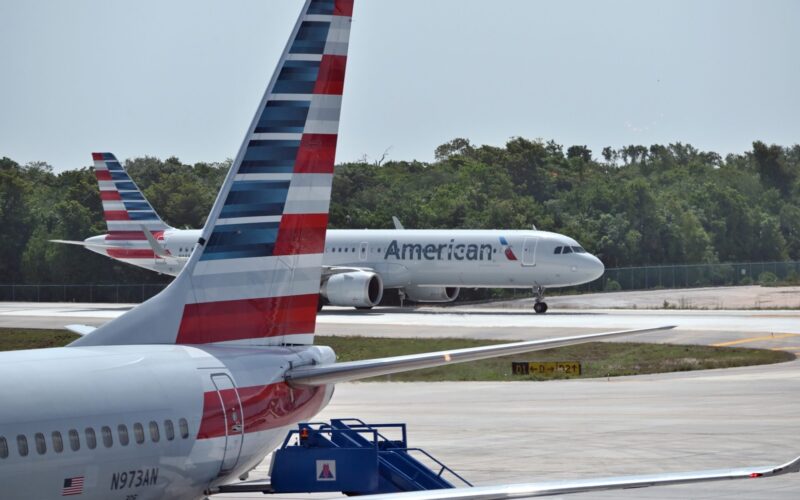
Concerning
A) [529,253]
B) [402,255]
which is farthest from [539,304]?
[402,255]

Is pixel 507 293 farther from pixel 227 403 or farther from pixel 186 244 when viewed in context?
pixel 227 403

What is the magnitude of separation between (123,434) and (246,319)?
9.24ft

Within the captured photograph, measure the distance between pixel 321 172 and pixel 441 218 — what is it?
77.8 metres

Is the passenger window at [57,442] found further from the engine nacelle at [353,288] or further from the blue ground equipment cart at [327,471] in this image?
the engine nacelle at [353,288]

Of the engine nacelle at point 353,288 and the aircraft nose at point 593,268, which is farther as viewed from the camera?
the engine nacelle at point 353,288

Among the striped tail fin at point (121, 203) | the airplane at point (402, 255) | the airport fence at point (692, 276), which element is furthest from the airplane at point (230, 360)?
the airport fence at point (692, 276)

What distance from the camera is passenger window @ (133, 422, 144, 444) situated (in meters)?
11.1

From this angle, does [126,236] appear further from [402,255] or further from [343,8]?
[343,8]

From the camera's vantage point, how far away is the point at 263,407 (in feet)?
41.3

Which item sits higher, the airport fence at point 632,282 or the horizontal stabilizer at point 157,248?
the horizontal stabilizer at point 157,248

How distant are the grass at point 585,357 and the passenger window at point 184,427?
1018 inches

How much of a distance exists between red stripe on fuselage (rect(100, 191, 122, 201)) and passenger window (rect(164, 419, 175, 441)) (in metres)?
53.9

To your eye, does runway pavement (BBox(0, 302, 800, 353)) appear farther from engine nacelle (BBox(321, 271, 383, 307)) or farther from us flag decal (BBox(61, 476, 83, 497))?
us flag decal (BBox(61, 476, 83, 497))

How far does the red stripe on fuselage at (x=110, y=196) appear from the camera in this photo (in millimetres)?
63969
